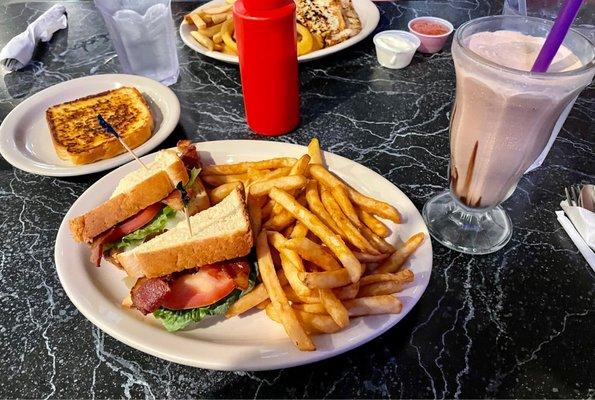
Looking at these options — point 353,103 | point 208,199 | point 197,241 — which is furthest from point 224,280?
point 353,103

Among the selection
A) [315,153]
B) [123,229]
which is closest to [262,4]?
[315,153]

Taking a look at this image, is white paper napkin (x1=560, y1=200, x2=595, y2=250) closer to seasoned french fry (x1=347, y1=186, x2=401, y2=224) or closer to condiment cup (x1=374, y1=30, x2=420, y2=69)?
seasoned french fry (x1=347, y1=186, x2=401, y2=224)

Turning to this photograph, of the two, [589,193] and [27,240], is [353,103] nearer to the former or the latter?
[589,193]

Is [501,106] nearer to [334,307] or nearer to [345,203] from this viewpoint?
[345,203]

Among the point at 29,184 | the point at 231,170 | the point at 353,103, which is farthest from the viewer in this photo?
the point at 353,103

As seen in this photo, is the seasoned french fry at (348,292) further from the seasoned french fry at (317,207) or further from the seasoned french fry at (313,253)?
the seasoned french fry at (317,207)
